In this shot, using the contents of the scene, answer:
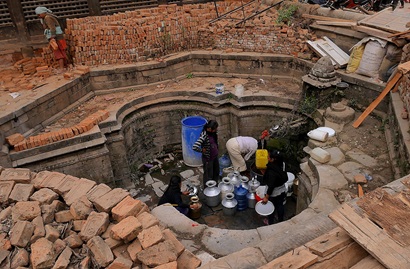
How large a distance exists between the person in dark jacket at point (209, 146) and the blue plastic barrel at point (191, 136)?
947mm

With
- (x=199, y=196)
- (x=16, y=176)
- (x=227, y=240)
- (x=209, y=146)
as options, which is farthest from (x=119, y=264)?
(x=199, y=196)

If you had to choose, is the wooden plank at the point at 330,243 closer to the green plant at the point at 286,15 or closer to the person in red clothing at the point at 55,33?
the green plant at the point at 286,15

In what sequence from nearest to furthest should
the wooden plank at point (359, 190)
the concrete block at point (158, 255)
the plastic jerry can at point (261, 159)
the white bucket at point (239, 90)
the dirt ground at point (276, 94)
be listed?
the concrete block at point (158, 255) → the wooden plank at point (359, 190) → the dirt ground at point (276, 94) → the plastic jerry can at point (261, 159) → the white bucket at point (239, 90)

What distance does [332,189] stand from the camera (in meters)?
5.04

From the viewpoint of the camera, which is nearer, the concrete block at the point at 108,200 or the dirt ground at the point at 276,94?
the concrete block at the point at 108,200

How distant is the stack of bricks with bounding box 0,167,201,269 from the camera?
3.36 m

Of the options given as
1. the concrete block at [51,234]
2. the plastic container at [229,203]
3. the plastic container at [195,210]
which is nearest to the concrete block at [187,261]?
the concrete block at [51,234]

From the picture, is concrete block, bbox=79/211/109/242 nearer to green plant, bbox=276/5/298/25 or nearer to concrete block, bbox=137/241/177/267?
concrete block, bbox=137/241/177/267

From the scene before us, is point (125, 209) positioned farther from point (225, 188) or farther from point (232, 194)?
point (225, 188)

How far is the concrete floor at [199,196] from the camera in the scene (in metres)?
6.54

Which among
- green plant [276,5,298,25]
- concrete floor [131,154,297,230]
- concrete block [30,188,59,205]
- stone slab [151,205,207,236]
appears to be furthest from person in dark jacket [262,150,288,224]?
green plant [276,5,298,25]

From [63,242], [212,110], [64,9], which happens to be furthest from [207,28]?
[63,242]

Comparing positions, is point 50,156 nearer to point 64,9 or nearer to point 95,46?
point 95,46

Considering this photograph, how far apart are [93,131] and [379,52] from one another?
20.6 feet
